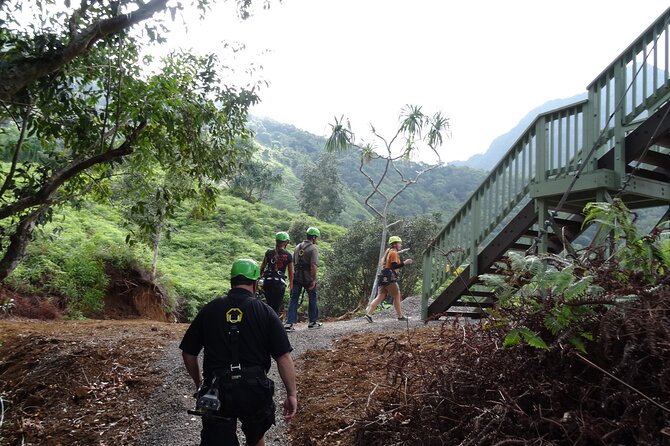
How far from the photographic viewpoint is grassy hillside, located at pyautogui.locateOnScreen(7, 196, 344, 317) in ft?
43.3

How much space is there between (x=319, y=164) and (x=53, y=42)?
40438mm

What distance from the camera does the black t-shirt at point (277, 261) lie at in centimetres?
803

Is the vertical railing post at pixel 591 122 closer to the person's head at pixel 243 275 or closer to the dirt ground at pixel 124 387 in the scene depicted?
the dirt ground at pixel 124 387

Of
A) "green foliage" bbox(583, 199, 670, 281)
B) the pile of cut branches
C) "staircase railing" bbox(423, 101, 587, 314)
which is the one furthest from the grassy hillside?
"green foliage" bbox(583, 199, 670, 281)

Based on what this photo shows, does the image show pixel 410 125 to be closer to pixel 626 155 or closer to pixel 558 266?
pixel 626 155

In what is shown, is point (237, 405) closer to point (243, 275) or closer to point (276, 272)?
point (243, 275)

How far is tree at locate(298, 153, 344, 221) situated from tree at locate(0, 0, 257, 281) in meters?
36.0

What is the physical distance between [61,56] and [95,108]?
1.95 metres

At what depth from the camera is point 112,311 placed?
1338 cm

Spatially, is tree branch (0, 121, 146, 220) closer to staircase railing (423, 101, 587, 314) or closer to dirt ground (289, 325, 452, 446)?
dirt ground (289, 325, 452, 446)

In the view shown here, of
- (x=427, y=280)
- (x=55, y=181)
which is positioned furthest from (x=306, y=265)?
(x=55, y=181)

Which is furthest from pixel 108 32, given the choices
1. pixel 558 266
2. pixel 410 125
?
pixel 410 125

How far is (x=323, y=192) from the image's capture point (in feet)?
146

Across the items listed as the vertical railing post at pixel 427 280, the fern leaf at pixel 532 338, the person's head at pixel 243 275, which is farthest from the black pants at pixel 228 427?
the vertical railing post at pixel 427 280
